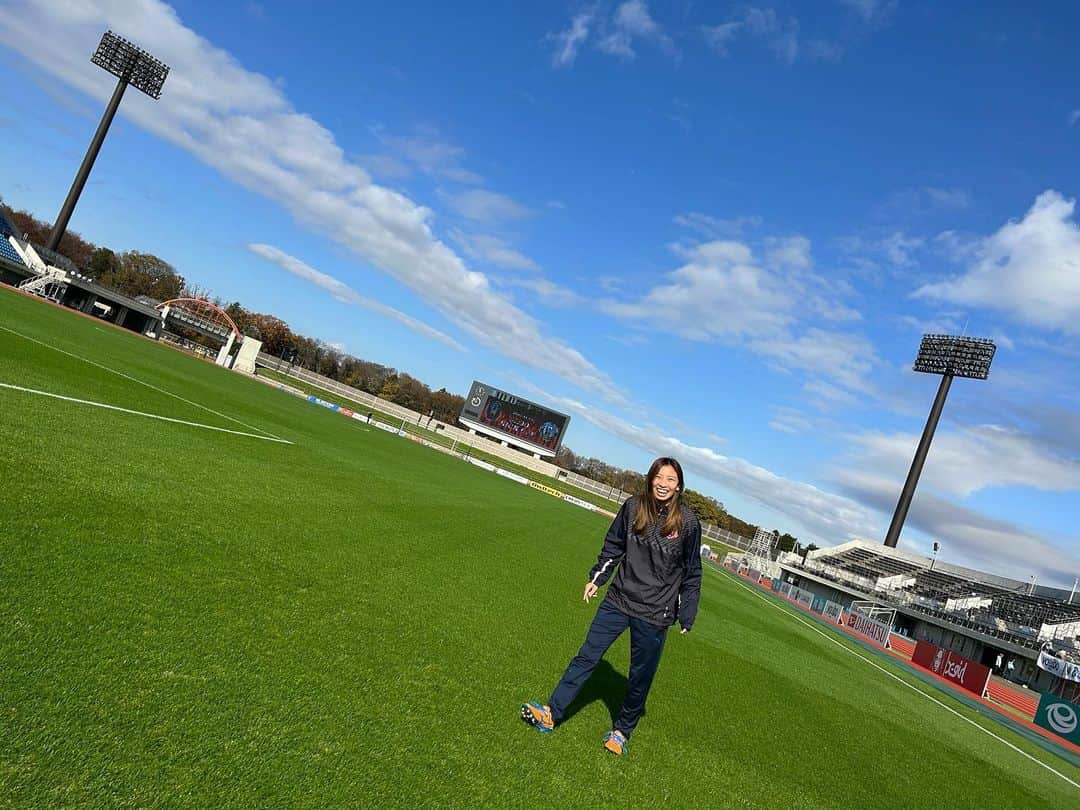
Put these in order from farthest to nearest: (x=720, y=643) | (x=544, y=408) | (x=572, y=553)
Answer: (x=544, y=408) → (x=572, y=553) → (x=720, y=643)

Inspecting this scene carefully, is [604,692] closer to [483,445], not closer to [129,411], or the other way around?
[129,411]

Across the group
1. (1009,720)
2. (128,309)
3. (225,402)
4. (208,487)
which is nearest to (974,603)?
(1009,720)

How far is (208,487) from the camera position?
7160mm

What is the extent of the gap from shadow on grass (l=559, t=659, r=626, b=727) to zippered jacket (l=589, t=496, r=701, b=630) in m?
0.94

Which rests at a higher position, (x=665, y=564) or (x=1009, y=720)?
(x=665, y=564)

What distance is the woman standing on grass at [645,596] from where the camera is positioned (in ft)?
13.5

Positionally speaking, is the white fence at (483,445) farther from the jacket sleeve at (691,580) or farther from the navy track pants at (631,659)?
the jacket sleeve at (691,580)

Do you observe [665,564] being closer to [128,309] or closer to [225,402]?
[225,402]

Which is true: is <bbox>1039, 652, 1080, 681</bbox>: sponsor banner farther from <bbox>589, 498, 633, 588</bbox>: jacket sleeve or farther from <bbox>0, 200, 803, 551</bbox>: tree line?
<bbox>0, 200, 803, 551</bbox>: tree line

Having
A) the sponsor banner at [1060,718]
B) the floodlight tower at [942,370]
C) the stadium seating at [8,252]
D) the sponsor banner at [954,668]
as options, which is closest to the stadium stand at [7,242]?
the stadium seating at [8,252]

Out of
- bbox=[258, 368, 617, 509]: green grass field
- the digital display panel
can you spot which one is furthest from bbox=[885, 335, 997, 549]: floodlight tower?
the digital display panel

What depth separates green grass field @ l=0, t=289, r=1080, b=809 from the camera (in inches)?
103

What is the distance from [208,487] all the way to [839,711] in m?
8.44

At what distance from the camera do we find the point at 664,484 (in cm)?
418
